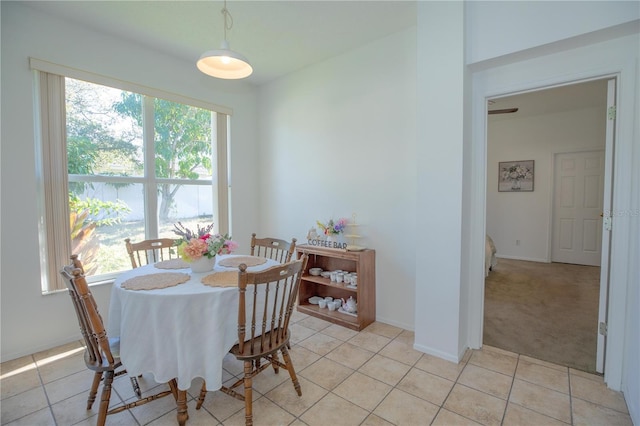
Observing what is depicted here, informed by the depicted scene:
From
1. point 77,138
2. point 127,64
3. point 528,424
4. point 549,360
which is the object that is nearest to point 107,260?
point 77,138

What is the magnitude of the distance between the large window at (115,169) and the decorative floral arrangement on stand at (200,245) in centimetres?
136

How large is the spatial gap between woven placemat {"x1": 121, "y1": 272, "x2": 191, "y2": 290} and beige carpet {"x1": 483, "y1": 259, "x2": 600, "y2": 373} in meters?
2.60

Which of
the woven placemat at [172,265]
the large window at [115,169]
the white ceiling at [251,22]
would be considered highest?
the white ceiling at [251,22]

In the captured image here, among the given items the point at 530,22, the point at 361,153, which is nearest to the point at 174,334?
the point at 361,153

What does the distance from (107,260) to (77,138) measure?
1190 millimetres

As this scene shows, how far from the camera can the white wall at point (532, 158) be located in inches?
208

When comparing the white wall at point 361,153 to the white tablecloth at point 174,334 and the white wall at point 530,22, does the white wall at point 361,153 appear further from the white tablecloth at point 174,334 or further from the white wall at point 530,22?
the white tablecloth at point 174,334

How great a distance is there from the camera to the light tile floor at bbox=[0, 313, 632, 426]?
1.73 meters

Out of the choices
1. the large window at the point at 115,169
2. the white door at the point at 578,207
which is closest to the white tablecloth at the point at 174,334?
the large window at the point at 115,169

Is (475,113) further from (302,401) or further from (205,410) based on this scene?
(205,410)

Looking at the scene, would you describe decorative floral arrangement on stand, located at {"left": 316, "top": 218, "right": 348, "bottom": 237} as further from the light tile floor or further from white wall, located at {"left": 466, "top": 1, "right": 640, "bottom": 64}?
white wall, located at {"left": 466, "top": 1, "right": 640, "bottom": 64}

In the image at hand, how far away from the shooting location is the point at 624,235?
193 cm

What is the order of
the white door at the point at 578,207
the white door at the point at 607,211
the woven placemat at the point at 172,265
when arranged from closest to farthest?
the white door at the point at 607,211 < the woven placemat at the point at 172,265 < the white door at the point at 578,207

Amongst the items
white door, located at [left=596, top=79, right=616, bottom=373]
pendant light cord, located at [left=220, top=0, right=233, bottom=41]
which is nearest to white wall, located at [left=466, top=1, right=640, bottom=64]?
white door, located at [left=596, top=79, right=616, bottom=373]
